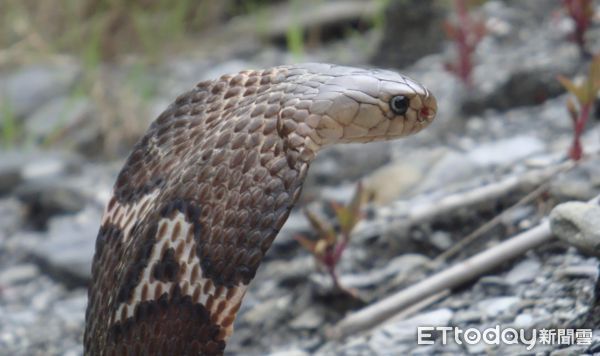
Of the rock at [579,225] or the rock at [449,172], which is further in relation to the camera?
the rock at [449,172]

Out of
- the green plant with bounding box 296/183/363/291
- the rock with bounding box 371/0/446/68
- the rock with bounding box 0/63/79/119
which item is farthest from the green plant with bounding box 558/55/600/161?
the rock with bounding box 0/63/79/119

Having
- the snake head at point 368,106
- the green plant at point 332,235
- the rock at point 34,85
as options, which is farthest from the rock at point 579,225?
the rock at point 34,85

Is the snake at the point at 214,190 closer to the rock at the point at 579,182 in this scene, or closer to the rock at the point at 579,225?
the rock at the point at 579,225

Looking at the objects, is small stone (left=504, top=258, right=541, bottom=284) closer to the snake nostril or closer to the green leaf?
the green leaf

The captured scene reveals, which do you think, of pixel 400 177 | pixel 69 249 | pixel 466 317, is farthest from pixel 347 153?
pixel 466 317

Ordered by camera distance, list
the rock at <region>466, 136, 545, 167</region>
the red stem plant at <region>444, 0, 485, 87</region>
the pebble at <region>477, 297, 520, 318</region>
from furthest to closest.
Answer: the red stem plant at <region>444, 0, 485, 87</region>
the rock at <region>466, 136, 545, 167</region>
the pebble at <region>477, 297, 520, 318</region>

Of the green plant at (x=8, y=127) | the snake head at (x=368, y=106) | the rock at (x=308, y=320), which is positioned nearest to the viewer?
the snake head at (x=368, y=106)
